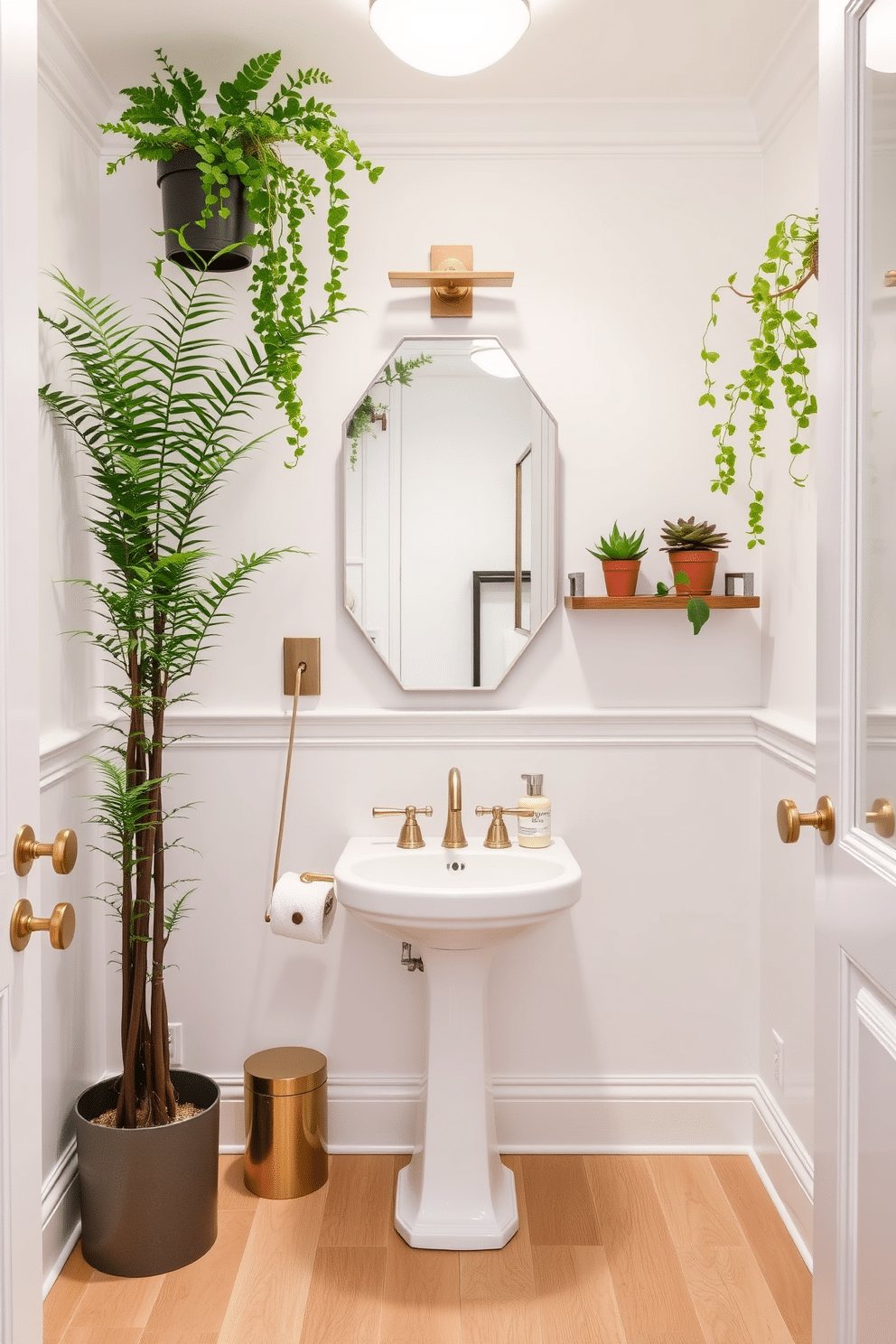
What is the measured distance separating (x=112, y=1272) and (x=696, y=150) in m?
2.64

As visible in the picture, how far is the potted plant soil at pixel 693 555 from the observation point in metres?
2.30

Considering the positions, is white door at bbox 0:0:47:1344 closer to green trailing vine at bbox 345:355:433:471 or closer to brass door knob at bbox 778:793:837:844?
brass door knob at bbox 778:793:837:844

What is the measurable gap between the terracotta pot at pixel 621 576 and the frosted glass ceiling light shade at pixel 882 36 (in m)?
1.26

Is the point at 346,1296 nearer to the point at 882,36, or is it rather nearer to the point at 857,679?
the point at 857,679

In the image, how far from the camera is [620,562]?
7.64 ft

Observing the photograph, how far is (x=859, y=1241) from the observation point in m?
1.16

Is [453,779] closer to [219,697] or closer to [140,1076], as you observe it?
[219,697]

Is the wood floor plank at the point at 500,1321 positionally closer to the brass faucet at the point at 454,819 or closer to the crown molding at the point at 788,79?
the brass faucet at the point at 454,819

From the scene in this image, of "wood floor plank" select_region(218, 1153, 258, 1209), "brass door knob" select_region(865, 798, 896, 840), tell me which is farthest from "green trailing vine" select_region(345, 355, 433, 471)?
"wood floor plank" select_region(218, 1153, 258, 1209)

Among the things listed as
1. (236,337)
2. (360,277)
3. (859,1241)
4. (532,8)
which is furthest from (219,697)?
(859,1241)

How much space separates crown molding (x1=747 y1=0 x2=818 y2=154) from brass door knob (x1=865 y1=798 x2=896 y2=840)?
1.56 metres

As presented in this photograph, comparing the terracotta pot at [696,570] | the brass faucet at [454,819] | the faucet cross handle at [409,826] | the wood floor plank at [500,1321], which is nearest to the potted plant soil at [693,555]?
the terracotta pot at [696,570]

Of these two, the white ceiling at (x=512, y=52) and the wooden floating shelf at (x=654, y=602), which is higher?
the white ceiling at (x=512, y=52)

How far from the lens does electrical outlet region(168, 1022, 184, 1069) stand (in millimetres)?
2434
